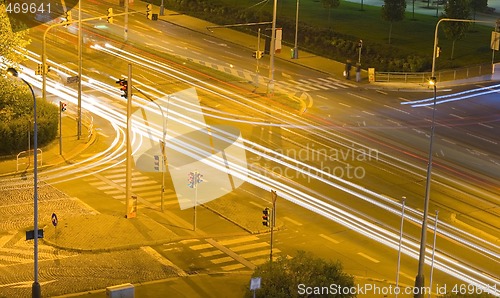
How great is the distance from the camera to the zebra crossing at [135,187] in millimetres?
44906

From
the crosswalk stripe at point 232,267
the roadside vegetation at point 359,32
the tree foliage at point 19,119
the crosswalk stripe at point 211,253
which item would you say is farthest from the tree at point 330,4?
the crosswalk stripe at point 232,267

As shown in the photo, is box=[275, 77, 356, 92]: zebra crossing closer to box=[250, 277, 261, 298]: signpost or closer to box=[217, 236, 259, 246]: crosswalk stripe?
box=[217, 236, 259, 246]: crosswalk stripe

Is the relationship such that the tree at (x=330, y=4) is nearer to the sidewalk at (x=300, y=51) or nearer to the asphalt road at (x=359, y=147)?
the sidewalk at (x=300, y=51)

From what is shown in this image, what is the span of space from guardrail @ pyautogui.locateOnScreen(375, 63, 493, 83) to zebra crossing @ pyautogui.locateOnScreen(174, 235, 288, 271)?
113 feet

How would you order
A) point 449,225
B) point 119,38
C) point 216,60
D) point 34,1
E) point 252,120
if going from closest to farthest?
1. point 449,225
2. point 252,120
3. point 216,60
4. point 119,38
5. point 34,1

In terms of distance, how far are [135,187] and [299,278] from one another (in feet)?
66.6

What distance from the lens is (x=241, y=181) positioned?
157ft

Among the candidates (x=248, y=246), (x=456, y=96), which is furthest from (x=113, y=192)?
(x=456, y=96)

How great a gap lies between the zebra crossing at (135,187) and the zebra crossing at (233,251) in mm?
5346

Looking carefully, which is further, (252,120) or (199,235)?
(252,120)

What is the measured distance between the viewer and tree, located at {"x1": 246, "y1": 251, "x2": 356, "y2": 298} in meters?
28.1

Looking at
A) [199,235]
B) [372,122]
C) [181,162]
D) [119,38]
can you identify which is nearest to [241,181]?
[181,162]

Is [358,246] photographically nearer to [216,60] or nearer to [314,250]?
[314,250]

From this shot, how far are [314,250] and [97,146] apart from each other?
777 inches
